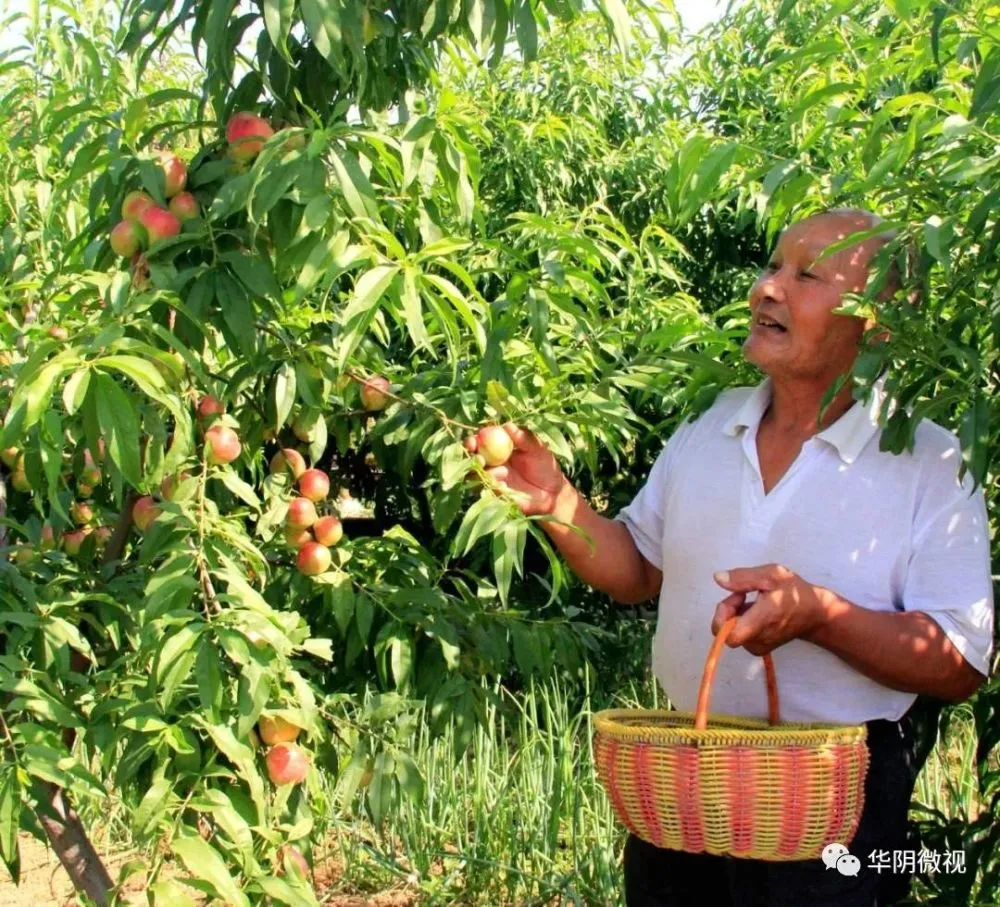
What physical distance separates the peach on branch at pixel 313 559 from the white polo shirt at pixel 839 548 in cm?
63

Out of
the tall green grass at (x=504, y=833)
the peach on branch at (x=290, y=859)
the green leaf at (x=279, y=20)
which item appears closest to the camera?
the green leaf at (x=279, y=20)

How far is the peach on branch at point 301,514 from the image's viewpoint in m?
2.37

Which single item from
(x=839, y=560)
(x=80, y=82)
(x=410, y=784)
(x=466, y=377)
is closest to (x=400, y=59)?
(x=466, y=377)

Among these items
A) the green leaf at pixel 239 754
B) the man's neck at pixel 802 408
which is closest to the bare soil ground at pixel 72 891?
the green leaf at pixel 239 754

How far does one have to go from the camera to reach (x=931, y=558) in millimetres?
1976

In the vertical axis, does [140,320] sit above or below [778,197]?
below

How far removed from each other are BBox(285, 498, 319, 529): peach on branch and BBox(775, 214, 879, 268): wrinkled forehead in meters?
0.95

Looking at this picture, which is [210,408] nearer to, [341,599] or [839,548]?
[341,599]

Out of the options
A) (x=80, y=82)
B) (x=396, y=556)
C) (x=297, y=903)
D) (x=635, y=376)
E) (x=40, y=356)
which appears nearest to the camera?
(x=40, y=356)

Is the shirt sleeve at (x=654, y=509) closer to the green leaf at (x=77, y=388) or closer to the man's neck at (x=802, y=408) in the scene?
A: the man's neck at (x=802, y=408)

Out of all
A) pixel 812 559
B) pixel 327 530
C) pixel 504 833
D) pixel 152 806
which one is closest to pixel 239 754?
pixel 152 806

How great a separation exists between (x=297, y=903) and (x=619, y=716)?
1.79 feet

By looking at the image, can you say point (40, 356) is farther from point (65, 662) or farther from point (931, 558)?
point (931, 558)

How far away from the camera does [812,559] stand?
2012mm
